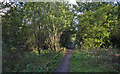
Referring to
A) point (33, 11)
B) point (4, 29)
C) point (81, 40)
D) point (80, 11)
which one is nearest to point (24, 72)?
point (4, 29)

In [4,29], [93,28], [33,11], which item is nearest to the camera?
[4,29]

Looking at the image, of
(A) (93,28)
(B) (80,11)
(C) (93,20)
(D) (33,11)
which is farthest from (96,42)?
(D) (33,11)

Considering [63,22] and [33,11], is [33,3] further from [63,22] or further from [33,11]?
[63,22]

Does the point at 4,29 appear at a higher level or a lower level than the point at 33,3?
lower

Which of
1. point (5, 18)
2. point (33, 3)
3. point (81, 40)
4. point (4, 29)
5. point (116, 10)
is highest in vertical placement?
point (116, 10)

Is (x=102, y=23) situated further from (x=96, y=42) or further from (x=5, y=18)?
(x=5, y=18)

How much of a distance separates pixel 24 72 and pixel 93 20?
684cm

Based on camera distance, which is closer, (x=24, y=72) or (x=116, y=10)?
(x=24, y=72)

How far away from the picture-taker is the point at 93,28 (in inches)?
343

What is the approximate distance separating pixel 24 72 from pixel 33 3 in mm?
3023

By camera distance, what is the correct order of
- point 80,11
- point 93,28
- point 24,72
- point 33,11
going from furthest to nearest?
point 80,11, point 93,28, point 33,11, point 24,72

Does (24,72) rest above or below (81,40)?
below

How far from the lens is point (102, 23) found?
8.91 metres

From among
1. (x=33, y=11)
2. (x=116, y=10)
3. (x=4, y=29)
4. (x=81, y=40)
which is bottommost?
(x=81, y=40)
